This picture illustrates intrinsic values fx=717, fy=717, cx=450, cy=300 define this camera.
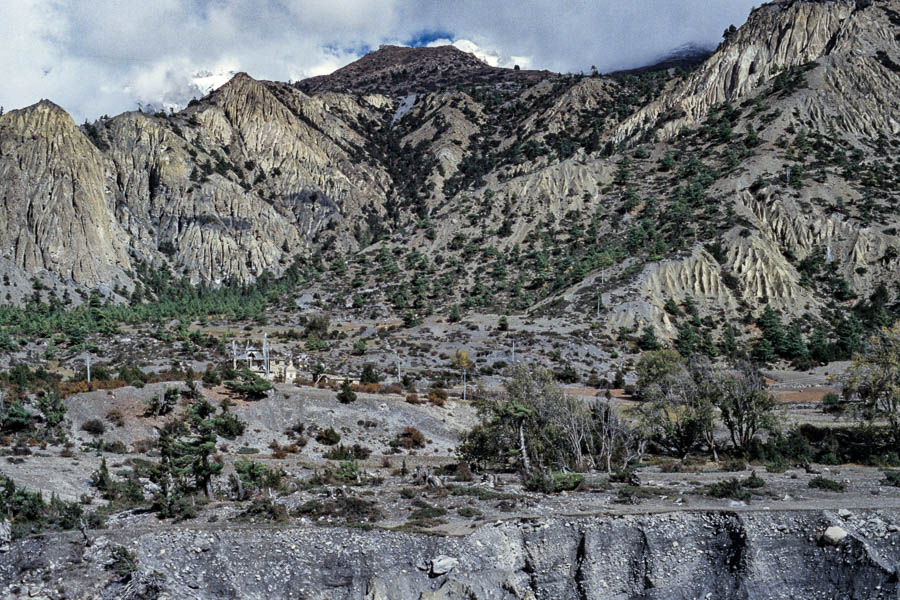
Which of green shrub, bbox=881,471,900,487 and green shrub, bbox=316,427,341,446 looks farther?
green shrub, bbox=316,427,341,446

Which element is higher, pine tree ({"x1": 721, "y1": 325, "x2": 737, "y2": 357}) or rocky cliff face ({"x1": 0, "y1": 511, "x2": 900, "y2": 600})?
pine tree ({"x1": 721, "y1": 325, "x2": 737, "y2": 357})

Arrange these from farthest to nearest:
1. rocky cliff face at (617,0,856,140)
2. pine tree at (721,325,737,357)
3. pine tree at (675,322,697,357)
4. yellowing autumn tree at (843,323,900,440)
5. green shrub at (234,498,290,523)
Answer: rocky cliff face at (617,0,856,140) → pine tree at (721,325,737,357) → pine tree at (675,322,697,357) → yellowing autumn tree at (843,323,900,440) → green shrub at (234,498,290,523)

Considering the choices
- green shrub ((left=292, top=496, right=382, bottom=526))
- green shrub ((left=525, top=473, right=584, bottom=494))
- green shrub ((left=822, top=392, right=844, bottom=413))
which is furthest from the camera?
green shrub ((left=822, top=392, right=844, bottom=413))

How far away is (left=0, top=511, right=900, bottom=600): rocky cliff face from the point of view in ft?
64.3

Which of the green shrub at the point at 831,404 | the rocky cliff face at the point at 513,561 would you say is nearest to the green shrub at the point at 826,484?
the rocky cliff face at the point at 513,561

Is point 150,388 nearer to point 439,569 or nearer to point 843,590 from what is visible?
point 439,569

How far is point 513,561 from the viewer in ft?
68.3

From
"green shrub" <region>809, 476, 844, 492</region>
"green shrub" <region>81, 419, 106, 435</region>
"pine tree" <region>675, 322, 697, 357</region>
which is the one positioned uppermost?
"pine tree" <region>675, 322, 697, 357</region>

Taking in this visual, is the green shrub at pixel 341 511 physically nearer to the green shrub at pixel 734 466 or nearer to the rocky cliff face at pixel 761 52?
the green shrub at pixel 734 466

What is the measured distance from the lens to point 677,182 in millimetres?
106750

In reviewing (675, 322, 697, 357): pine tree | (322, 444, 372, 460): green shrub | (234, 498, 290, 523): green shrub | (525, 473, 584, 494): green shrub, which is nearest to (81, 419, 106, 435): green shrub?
(322, 444, 372, 460): green shrub

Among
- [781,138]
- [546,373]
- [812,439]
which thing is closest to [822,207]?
[781,138]

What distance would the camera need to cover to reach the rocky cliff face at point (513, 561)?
19.6 meters

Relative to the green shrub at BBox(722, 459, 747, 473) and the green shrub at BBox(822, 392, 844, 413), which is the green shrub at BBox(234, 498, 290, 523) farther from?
the green shrub at BBox(822, 392, 844, 413)
